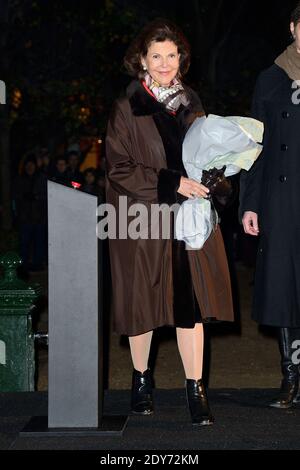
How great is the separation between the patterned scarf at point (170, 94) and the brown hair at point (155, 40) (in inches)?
3.3

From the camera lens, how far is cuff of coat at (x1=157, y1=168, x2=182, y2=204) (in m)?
5.29

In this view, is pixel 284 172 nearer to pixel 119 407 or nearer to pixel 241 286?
pixel 119 407

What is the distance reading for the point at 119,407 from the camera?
5.78m

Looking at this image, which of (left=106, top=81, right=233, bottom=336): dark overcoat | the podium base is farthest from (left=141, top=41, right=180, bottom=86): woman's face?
the podium base

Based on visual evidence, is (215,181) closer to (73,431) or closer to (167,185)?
(167,185)

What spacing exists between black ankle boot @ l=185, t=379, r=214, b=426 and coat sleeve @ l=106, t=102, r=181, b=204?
0.93 meters

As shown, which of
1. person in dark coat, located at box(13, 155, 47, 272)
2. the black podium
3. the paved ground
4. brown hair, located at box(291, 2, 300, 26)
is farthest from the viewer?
person in dark coat, located at box(13, 155, 47, 272)

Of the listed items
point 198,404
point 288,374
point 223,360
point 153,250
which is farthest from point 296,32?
point 223,360

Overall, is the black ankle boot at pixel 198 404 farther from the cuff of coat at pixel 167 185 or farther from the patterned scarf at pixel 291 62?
the patterned scarf at pixel 291 62

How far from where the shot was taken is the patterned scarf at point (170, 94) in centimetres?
544

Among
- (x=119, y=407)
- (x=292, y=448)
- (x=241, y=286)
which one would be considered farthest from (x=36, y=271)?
(x=292, y=448)

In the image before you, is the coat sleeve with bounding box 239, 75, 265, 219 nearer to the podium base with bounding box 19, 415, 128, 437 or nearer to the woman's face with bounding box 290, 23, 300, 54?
the woman's face with bounding box 290, 23, 300, 54

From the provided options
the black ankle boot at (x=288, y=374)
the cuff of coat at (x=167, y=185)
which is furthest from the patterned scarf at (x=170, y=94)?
the black ankle boot at (x=288, y=374)

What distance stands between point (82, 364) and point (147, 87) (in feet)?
4.80
